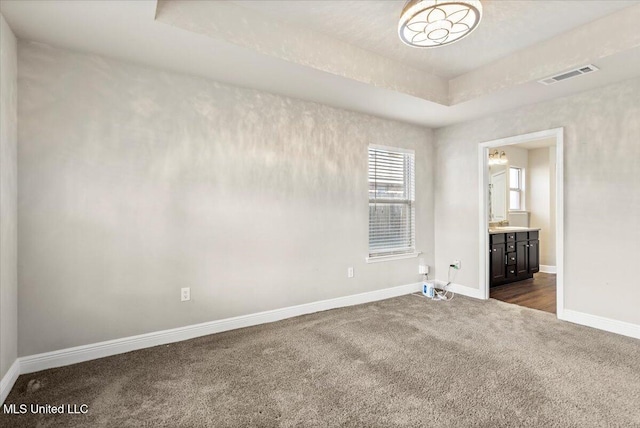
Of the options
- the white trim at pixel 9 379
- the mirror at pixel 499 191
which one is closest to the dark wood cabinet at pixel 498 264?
the mirror at pixel 499 191

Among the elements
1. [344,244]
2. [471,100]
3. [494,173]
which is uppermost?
[471,100]

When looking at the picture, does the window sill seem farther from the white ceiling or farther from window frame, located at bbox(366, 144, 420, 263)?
the white ceiling

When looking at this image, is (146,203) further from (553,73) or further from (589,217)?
(589,217)

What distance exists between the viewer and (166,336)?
2830 millimetres

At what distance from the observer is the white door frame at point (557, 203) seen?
347 centimetres

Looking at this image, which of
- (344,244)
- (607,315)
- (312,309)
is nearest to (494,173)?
(607,315)

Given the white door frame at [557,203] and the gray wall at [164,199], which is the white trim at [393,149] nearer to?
the gray wall at [164,199]

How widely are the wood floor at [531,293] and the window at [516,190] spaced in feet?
5.31

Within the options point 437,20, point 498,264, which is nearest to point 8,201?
point 437,20

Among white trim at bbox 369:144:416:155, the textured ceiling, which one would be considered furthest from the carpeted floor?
the textured ceiling

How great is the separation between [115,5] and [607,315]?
15.8 feet

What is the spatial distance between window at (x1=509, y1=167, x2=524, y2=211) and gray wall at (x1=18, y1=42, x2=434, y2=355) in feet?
13.6

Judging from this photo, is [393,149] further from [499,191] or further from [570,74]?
[499,191]

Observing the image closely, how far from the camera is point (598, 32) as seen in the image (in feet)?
8.53
